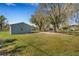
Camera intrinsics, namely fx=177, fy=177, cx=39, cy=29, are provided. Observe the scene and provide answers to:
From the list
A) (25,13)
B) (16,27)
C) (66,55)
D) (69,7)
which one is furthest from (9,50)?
(69,7)

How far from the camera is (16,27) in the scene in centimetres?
135

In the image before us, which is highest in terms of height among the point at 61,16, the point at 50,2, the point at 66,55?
the point at 50,2

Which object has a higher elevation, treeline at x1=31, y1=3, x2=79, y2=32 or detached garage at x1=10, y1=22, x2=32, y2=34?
treeline at x1=31, y1=3, x2=79, y2=32

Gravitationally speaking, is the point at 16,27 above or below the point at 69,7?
below

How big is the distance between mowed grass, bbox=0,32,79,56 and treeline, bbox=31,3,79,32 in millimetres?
72

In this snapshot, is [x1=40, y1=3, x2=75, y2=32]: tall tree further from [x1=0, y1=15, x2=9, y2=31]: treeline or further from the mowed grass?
[x1=0, y1=15, x2=9, y2=31]: treeline

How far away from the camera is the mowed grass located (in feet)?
4.33

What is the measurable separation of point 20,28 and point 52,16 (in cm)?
26

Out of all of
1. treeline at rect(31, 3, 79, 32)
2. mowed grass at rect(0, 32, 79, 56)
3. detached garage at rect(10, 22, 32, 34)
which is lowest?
mowed grass at rect(0, 32, 79, 56)

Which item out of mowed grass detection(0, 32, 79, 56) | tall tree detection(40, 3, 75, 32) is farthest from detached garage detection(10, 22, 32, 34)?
tall tree detection(40, 3, 75, 32)

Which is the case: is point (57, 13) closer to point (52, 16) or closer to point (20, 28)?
point (52, 16)

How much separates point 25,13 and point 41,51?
31 centimetres

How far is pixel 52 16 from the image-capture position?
138 cm

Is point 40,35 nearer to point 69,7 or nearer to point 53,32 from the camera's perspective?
point 53,32
